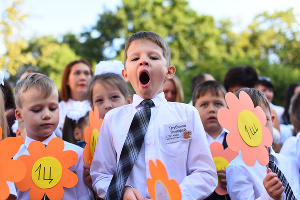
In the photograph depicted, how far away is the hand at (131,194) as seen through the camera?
2.07 metres

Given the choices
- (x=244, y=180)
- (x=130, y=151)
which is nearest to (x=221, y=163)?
(x=244, y=180)

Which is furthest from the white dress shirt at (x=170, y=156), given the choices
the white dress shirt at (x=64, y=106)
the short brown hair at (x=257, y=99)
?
the white dress shirt at (x=64, y=106)

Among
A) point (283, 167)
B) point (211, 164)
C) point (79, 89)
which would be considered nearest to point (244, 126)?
point (211, 164)

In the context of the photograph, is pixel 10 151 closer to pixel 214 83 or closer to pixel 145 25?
pixel 214 83

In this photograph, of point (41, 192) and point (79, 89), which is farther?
point (79, 89)

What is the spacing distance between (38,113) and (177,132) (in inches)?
45.3

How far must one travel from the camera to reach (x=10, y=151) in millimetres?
2061

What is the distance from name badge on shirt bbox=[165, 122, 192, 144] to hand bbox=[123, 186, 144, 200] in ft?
1.16

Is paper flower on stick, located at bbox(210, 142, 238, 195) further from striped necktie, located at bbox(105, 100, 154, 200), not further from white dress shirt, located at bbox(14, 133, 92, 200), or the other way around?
white dress shirt, located at bbox(14, 133, 92, 200)

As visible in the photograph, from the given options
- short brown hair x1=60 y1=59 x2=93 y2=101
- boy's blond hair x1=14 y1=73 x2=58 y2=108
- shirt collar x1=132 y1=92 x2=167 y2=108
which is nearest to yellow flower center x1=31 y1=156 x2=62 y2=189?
boy's blond hair x1=14 y1=73 x2=58 y2=108

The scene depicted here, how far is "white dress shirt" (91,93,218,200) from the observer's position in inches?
85.7

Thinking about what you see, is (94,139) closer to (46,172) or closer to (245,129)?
(46,172)

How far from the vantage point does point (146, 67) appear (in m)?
2.34

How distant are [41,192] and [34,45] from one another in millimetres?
32097
